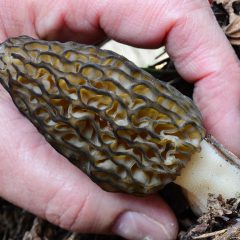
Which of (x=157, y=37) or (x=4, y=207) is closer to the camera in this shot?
(x=157, y=37)

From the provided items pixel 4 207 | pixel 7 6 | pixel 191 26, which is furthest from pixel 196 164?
pixel 4 207

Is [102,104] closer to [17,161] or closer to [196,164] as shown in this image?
[196,164]

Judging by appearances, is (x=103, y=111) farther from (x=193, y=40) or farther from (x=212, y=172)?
(x=193, y=40)

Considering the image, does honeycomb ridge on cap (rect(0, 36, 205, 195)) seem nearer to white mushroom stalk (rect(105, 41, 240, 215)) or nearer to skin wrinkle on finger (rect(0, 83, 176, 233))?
white mushroom stalk (rect(105, 41, 240, 215))

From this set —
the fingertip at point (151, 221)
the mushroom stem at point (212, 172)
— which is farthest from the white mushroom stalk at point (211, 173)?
the fingertip at point (151, 221)

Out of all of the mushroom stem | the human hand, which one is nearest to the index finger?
the human hand

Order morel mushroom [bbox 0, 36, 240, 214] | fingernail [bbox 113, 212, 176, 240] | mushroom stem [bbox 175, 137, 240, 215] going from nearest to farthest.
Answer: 1. morel mushroom [bbox 0, 36, 240, 214]
2. mushroom stem [bbox 175, 137, 240, 215]
3. fingernail [bbox 113, 212, 176, 240]
